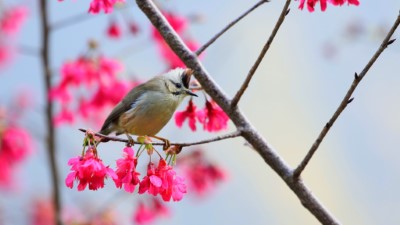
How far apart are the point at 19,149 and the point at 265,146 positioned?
219 centimetres

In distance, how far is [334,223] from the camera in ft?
5.25

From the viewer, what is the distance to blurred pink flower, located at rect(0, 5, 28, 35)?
13.5ft

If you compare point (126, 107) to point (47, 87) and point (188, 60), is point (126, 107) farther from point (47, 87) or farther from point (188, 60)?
point (47, 87)

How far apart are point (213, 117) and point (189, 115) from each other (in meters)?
0.07

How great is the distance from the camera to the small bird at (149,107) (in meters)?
2.21

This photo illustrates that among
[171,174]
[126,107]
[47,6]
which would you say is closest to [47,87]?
[47,6]

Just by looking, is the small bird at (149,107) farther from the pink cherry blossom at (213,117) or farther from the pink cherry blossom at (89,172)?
the pink cherry blossom at (89,172)

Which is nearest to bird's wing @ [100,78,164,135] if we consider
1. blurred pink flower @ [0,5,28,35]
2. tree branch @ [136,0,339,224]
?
tree branch @ [136,0,339,224]

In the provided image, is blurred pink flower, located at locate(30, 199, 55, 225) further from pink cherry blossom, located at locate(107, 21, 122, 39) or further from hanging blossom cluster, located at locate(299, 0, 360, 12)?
hanging blossom cluster, located at locate(299, 0, 360, 12)

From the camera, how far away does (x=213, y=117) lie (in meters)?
1.85

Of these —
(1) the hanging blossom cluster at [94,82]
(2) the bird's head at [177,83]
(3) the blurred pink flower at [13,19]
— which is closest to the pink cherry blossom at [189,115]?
(2) the bird's head at [177,83]

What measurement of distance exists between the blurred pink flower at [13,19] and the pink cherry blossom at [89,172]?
2918 millimetres

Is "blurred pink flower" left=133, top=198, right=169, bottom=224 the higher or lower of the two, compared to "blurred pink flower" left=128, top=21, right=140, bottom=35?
lower

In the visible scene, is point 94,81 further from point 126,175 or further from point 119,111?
point 126,175
